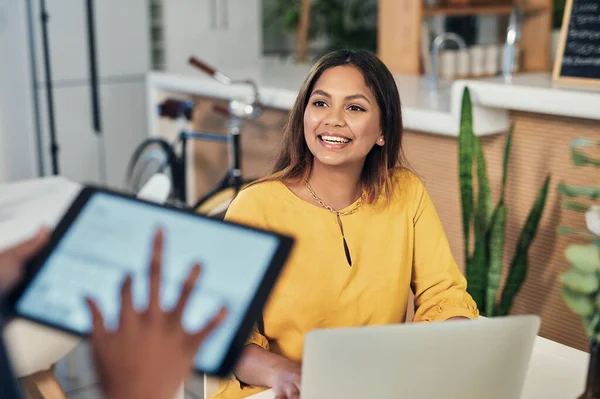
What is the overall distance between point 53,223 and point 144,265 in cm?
17

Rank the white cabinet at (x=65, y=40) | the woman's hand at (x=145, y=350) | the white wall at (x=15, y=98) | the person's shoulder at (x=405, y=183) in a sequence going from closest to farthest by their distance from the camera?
the woman's hand at (x=145, y=350) < the person's shoulder at (x=405, y=183) < the white wall at (x=15, y=98) < the white cabinet at (x=65, y=40)

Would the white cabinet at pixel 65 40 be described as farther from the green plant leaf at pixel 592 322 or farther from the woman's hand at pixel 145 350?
the woman's hand at pixel 145 350

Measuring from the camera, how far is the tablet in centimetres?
62

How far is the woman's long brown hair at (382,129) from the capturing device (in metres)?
1.54

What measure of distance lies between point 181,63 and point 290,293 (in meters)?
3.66

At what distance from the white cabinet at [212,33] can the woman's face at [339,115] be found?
136 inches

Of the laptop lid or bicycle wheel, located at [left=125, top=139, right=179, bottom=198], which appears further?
bicycle wheel, located at [left=125, top=139, right=179, bottom=198]

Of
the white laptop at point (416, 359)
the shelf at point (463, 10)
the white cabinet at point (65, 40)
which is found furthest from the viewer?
the white cabinet at point (65, 40)

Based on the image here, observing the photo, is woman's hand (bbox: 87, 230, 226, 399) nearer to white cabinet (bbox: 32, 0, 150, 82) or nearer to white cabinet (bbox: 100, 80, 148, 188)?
white cabinet (bbox: 32, 0, 150, 82)

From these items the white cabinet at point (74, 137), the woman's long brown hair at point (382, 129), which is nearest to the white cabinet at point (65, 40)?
the white cabinet at point (74, 137)

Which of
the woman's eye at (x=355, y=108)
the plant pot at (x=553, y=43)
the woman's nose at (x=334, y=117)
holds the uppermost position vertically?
the plant pot at (x=553, y=43)

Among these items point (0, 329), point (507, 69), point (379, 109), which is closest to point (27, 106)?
point (507, 69)

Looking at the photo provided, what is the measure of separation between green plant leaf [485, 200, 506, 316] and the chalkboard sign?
19.1 inches

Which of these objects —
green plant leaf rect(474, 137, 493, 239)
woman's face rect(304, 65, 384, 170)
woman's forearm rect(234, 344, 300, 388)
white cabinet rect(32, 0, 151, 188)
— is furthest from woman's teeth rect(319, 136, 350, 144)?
white cabinet rect(32, 0, 151, 188)
